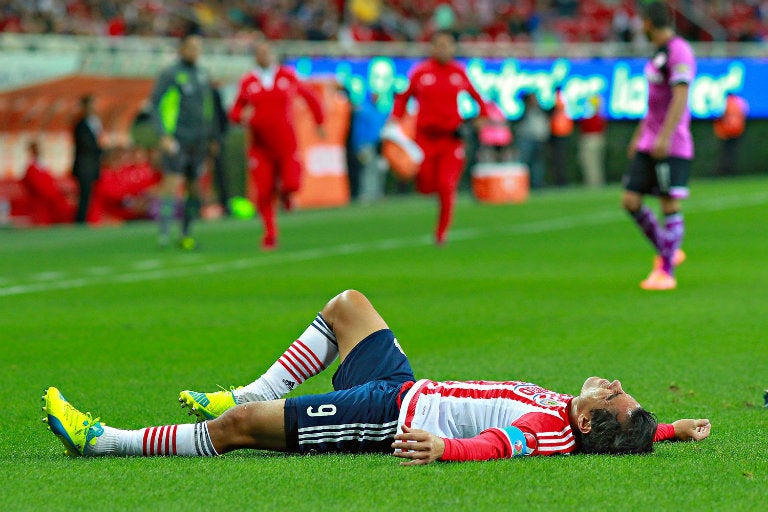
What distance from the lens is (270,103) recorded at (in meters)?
18.7

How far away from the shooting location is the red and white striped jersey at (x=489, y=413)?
19.6ft

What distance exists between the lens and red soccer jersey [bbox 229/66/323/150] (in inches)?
731

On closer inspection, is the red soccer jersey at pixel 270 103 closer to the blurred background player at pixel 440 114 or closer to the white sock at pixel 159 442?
the blurred background player at pixel 440 114

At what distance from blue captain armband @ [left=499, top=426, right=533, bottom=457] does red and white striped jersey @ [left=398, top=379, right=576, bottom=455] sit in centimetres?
4

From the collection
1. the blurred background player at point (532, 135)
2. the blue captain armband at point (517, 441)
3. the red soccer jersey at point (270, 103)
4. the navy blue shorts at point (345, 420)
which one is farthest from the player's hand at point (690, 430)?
the blurred background player at point (532, 135)

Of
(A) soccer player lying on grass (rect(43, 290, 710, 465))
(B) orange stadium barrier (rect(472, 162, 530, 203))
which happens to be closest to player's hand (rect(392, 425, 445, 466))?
(A) soccer player lying on grass (rect(43, 290, 710, 465))

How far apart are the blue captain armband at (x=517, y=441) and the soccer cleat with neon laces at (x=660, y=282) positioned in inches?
308

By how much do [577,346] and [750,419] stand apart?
9.09 feet

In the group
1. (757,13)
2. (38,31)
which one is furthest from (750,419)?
(757,13)

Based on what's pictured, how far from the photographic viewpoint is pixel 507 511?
5203mm

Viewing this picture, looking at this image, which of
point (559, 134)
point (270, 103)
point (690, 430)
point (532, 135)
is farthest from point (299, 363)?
point (559, 134)

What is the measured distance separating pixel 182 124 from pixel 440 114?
3154 mm

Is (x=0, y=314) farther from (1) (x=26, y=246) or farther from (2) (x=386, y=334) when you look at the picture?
(1) (x=26, y=246)

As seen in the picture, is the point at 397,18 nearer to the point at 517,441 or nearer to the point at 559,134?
→ the point at 559,134
